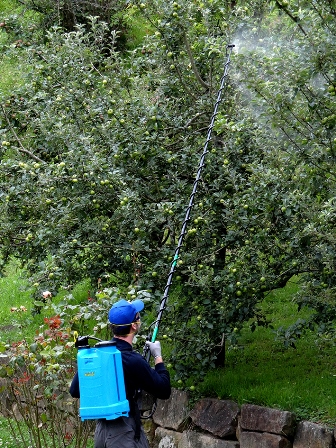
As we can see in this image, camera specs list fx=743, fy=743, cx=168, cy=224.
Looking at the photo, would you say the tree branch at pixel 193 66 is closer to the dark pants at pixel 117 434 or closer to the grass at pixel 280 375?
the grass at pixel 280 375

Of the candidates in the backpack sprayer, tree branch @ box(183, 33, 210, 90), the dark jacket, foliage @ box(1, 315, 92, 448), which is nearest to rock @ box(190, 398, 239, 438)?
foliage @ box(1, 315, 92, 448)

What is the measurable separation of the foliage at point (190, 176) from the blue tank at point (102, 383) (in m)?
1.76

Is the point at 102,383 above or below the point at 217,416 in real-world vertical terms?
above

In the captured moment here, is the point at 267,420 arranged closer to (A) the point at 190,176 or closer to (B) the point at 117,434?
(B) the point at 117,434

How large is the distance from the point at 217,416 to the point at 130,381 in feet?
7.44

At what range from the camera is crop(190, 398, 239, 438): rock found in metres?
6.16

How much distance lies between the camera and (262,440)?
586 centimetres

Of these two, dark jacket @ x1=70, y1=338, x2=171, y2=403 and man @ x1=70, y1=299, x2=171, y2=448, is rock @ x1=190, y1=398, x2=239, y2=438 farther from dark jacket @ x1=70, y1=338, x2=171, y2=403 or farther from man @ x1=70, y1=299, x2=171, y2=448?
dark jacket @ x1=70, y1=338, x2=171, y2=403

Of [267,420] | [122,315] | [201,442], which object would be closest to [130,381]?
[122,315]

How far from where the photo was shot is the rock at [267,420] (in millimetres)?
5734

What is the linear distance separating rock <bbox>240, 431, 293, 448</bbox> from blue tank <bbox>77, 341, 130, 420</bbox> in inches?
79.2

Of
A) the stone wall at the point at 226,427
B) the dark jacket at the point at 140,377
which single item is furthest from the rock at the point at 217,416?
the dark jacket at the point at 140,377

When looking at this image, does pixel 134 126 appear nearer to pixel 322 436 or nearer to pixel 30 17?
pixel 322 436

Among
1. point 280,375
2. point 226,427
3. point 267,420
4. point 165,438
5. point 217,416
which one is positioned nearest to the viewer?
point 267,420
